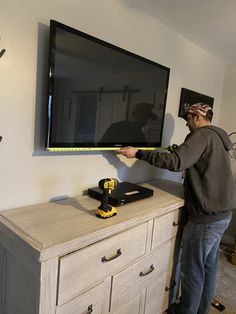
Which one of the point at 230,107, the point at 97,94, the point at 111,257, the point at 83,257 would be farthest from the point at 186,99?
the point at 83,257

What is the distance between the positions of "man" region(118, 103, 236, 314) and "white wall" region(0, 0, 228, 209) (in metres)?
0.38

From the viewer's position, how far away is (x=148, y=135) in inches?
76.5

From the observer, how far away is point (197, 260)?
1.63 meters

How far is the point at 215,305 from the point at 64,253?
1.63 m

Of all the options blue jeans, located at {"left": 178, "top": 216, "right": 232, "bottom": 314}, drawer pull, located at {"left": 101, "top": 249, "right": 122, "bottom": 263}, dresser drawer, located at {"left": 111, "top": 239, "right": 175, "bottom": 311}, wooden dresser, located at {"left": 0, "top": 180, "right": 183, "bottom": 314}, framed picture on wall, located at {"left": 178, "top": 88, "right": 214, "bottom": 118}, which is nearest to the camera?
wooden dresser, located at {"left": 0, "top": 180, "right": 183, "bottom": 314}

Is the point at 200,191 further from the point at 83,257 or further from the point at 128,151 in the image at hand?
the point at 83,257

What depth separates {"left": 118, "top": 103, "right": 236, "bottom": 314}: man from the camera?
1.53 meters

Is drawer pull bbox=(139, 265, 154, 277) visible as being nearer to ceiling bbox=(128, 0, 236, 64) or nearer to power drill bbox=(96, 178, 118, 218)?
power drill bbox=(96, 178, 118, 218)

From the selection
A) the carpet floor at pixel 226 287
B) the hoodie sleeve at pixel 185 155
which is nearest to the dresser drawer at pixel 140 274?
the hoodie sleeve at pixel 185 155

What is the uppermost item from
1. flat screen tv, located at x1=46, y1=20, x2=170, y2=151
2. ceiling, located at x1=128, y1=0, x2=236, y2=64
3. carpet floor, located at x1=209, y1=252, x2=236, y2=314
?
ceiling, located at x1=128, y1=0, x2=236, y2=64

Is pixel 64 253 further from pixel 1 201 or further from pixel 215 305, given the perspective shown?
pixel 215 305

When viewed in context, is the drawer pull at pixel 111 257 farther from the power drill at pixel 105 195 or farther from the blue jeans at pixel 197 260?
the blue jeans at pixel 197 260

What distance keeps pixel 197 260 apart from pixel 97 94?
1.24 metres

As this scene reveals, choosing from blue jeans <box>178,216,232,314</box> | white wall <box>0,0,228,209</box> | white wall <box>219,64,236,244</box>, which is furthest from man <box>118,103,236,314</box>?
white wall <box>219,64,236,244</box>
